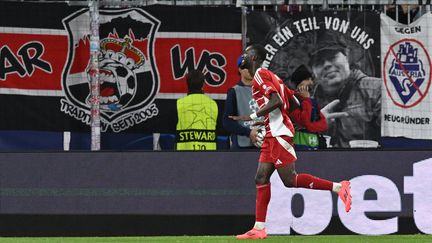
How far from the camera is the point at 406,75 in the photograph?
560 inches

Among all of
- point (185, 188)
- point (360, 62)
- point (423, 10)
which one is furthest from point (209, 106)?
point (423, 10)

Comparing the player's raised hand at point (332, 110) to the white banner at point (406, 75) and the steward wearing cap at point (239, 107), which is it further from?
the steward wearing cap at point (239, 107)

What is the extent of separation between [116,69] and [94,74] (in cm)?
56

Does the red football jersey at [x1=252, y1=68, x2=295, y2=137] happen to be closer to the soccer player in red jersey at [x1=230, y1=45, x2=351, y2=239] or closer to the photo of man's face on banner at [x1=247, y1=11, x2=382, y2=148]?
the soccer player in red jersey at [x1=230, y1=45, x2=351, y2=239]

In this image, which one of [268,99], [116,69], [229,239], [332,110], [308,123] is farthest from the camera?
[332,110]

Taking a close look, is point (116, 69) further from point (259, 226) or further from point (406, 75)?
point (259, 226)

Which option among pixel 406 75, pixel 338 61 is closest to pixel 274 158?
pixel 338 61

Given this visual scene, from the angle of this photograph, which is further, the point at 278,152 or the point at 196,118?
the point at 196,118

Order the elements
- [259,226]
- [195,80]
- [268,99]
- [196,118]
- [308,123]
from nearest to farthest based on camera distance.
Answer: [268,99]
[259,226]
[308,123]
[196,118]
[195,80]

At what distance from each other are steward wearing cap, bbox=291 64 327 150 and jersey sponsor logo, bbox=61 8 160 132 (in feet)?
6.98

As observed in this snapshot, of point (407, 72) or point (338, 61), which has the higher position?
point (338, 61)

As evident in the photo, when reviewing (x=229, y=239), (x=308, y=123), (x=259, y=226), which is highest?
(x=308, y=123)

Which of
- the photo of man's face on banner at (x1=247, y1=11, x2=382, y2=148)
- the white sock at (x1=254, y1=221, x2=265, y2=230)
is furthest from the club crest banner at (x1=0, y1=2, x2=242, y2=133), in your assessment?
the white sock at (x1=254, y1=221, x2=265, y2=230)

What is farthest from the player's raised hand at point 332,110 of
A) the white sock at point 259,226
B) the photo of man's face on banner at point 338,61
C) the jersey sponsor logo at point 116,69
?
the white sock at point 259,226
